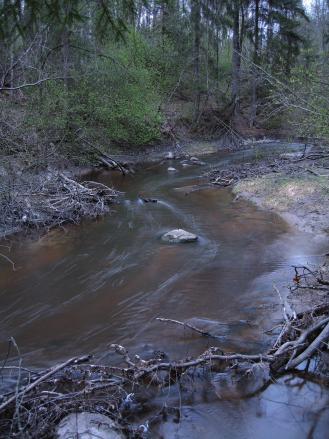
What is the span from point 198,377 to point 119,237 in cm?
672

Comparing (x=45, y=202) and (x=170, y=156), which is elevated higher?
(x=170, y=156)

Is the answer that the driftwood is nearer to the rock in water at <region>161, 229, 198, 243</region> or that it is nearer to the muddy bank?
the rock in water at <region>161, 229, 198, 243</region>

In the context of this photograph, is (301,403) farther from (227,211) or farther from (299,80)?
(227,211)

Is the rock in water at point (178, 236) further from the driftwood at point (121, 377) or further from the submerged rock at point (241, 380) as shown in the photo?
the submerged rock at point (241, 380)

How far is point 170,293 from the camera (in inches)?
342

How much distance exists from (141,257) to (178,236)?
1.48 m

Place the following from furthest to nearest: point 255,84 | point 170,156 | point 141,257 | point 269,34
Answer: point 255,84 → point 269,34 → point 170,156 → point 141,257

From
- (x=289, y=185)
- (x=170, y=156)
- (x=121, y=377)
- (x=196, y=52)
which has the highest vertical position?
(x=196, y=52)

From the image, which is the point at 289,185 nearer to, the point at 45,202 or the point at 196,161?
the point at 45,202

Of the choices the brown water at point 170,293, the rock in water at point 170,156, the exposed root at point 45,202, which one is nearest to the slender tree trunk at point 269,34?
the rock in water at point 170,156

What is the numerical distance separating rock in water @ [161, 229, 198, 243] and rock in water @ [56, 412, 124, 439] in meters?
7.10

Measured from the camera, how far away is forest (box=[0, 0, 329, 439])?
5.23 meters

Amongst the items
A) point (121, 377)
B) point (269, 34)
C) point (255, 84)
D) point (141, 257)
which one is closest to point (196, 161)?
point (255, 84)

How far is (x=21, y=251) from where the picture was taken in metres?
11.0
